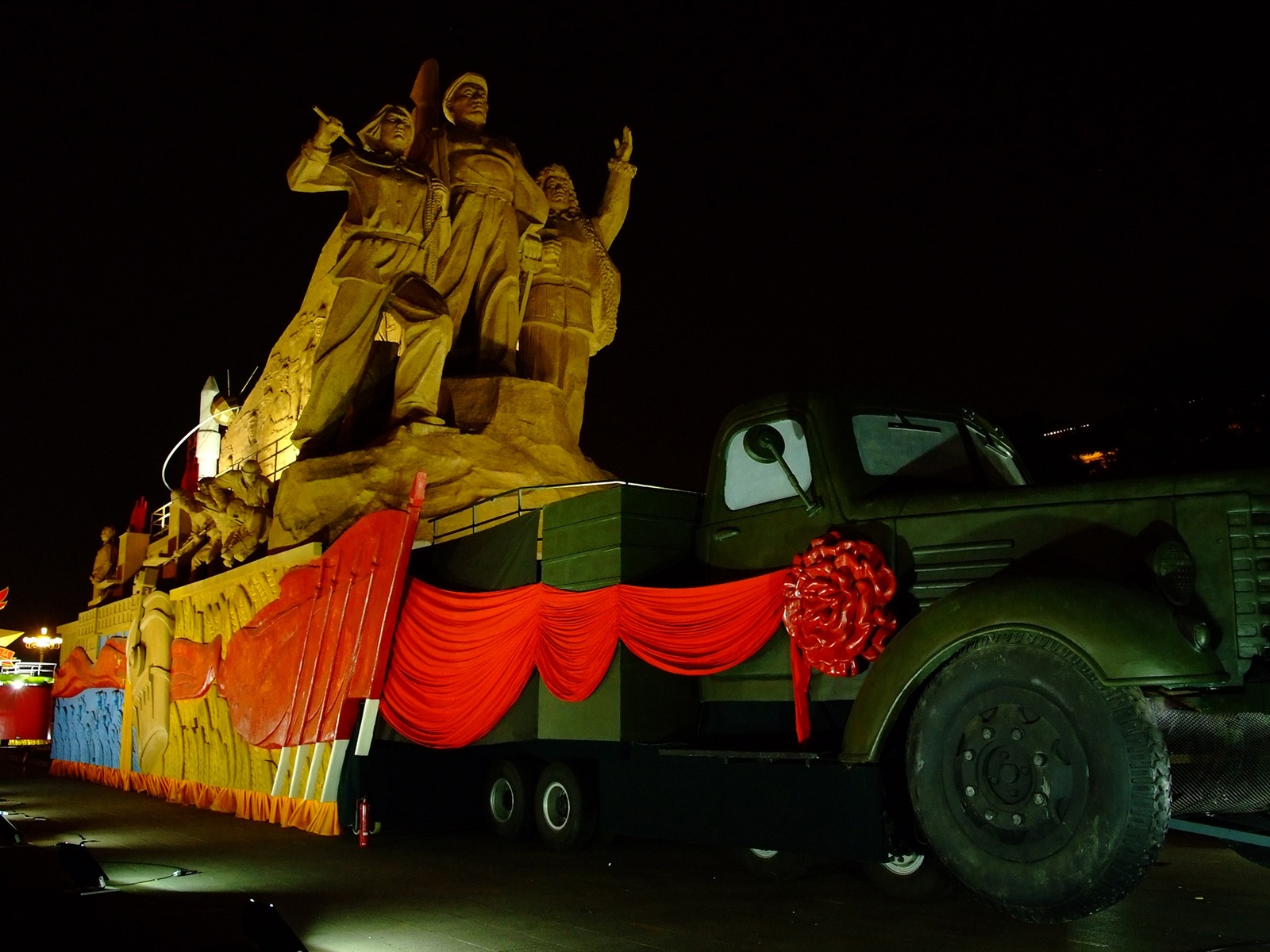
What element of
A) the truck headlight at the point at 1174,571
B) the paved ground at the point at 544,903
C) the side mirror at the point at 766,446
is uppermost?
the side mirror at the point at 766,446

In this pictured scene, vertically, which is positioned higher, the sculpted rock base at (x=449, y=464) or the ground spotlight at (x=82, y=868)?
the sculpted rock base at (x=449, y=464)

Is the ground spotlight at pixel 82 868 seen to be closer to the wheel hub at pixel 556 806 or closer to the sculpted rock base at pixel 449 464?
the wheel hub at pixel 556 806

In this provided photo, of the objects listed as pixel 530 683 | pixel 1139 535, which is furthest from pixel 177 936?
pixel 1139 535

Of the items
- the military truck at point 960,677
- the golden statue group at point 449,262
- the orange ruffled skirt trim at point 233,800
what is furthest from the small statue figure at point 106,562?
the military truck at point 960,677

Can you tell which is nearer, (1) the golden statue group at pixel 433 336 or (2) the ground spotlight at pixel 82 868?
(2) the ground spotlight at pixel 82 868

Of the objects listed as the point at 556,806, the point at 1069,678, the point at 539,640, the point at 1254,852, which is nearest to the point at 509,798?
the point at 556,806

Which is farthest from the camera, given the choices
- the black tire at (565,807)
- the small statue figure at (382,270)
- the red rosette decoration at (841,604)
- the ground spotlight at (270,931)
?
the small statue figure at (382,270)

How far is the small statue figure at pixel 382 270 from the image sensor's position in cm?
1390

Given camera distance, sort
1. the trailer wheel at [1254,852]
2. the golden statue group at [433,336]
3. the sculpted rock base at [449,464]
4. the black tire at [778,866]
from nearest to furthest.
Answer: the trailer wheel at [1254,852]
the black tire at [778,866]
the sculpted rock base at [449,464]
the golden statue group at [433,336]

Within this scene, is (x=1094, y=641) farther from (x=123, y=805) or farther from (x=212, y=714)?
(x=123, y=805)

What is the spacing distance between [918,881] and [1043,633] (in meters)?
2.51

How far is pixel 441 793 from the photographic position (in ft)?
35.9

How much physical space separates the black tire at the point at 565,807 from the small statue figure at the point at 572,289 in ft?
21.9

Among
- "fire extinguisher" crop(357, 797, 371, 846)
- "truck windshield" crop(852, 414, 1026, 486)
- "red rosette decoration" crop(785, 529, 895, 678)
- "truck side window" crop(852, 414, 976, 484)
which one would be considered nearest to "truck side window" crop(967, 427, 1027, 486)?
"truck windshield" crop(852, 414, 1026, 486)
